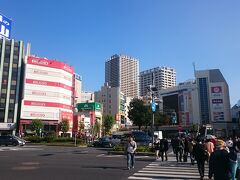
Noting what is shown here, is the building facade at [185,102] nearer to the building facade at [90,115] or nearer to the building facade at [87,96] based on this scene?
the building facade at [90,115]

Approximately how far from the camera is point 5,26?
12055 mm

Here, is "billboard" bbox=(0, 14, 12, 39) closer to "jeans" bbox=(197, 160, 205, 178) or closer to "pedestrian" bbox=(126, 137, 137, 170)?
"pedestrian" bbox=(126, 137, 137, 170)

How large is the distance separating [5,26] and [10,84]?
75.0 m

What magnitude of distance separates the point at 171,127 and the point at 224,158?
126069mm

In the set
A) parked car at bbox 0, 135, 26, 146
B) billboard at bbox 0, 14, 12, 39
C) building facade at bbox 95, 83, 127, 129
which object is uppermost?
building facade at bbox 95, 83, 127, 129

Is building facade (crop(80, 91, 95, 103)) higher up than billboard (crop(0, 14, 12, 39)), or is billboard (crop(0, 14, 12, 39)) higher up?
building facade (crop(80, 91, 95, 103))

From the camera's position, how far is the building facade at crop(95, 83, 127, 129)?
5696 inches

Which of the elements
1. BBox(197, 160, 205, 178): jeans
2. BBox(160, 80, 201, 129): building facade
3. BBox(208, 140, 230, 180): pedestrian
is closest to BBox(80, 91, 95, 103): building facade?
BBox(160, 80, 201, 129): building facade

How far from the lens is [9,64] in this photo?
83125mm

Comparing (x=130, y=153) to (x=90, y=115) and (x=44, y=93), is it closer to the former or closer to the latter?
(x=44, y=93)

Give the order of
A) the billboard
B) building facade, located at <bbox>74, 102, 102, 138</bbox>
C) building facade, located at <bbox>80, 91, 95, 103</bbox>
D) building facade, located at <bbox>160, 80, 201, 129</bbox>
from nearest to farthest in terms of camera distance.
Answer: the billboard
building facade, located at <bbox>74, 102, 102, 138</bbox>
building facade, located at <bbox>160, 80, 201, 129</bbox>
building facade, located at <bbox>80, 91, 95, 103</bbox>

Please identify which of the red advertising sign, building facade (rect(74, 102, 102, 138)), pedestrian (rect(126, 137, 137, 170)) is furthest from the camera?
the red advertising sign

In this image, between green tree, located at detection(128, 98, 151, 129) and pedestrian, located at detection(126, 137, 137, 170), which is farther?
green tree, located at detection(128, 98, 151, 129)

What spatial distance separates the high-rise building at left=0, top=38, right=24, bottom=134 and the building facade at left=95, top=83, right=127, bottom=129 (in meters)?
63.2
